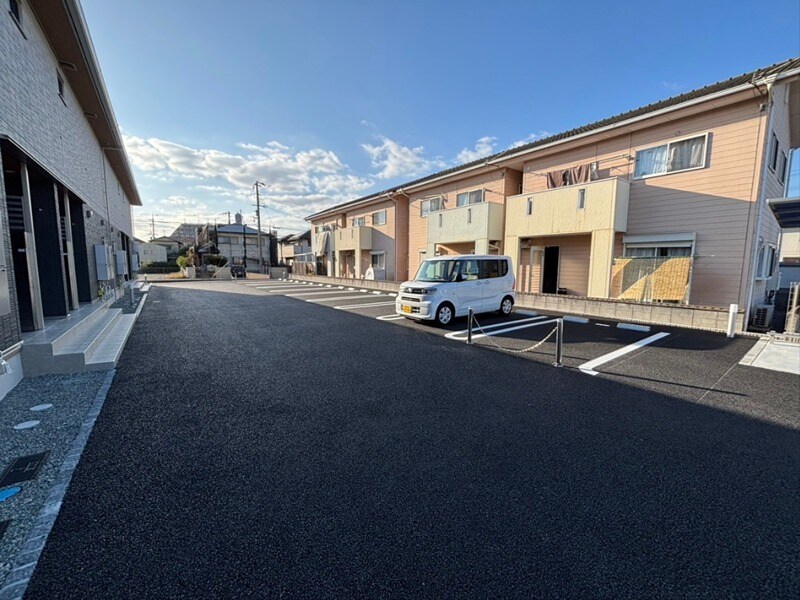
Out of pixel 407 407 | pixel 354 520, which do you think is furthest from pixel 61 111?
pixel 354 520

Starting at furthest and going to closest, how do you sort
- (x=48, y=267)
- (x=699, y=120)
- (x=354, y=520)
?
(x=699, y=120)
(x=48, y=267)
(x=354, y=520)

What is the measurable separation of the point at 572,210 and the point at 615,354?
6155 millimetres

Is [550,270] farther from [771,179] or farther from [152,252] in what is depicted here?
[152,252]

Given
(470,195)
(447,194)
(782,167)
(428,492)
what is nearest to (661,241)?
(782,167)

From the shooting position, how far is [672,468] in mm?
2645

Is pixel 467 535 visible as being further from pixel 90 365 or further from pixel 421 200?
pixel 421 200

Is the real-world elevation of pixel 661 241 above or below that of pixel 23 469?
above

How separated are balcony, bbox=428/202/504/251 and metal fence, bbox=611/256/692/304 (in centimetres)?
456

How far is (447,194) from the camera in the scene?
1636 cm

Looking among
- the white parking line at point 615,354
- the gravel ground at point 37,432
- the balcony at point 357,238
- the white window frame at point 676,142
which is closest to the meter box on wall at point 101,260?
the gravel ground at point 37,432

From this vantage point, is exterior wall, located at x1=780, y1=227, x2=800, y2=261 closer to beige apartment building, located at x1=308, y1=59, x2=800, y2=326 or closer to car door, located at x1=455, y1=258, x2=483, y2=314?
beige apartment building, located at x1=308, y1=59, x2=800, y2=326

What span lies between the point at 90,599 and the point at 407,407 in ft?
8.74

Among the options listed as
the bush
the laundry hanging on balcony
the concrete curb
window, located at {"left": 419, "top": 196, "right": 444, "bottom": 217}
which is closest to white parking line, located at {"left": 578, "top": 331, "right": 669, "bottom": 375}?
the concrete curb

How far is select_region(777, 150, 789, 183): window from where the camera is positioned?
9914 millimetres
